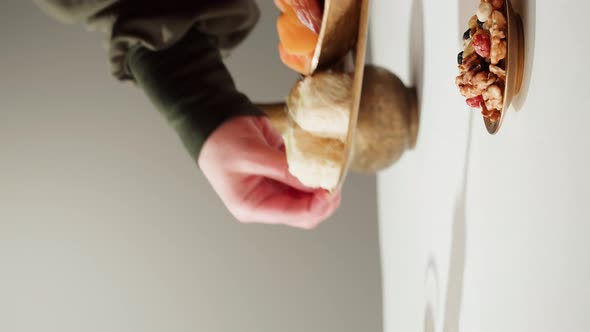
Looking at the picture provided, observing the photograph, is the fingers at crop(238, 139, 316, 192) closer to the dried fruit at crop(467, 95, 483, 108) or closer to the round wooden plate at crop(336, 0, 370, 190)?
the round wooden plate at crop(336, 0, 370, 190)

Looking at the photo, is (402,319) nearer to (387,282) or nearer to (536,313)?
(387,282)

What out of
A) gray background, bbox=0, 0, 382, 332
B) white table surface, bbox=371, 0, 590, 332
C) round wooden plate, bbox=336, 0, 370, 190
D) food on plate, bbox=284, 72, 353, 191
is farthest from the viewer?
gray background, bbox=0, 0, 382, 332

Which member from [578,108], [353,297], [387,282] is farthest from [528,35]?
[353,297]

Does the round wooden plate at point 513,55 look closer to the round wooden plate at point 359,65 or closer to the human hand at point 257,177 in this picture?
the round wooden plate at point 359,65

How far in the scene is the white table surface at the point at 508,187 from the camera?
0.25m

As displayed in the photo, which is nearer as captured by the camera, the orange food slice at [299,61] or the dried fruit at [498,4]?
the dried fruit at [498,4]

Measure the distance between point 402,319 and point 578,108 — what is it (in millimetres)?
724

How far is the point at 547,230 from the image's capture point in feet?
0.90

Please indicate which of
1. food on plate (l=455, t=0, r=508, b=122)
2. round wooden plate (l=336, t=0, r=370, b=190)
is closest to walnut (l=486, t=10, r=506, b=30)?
food on plate (l=455, t=0, r=508, b=122)

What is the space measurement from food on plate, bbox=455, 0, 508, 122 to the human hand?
0.32m

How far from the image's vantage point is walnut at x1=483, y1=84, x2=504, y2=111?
0.30 m

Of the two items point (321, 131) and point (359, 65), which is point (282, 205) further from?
point (359, 65)

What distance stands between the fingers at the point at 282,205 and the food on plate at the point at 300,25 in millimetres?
147

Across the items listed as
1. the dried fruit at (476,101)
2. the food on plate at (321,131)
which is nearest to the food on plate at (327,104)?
the food on plate at (321,131)
